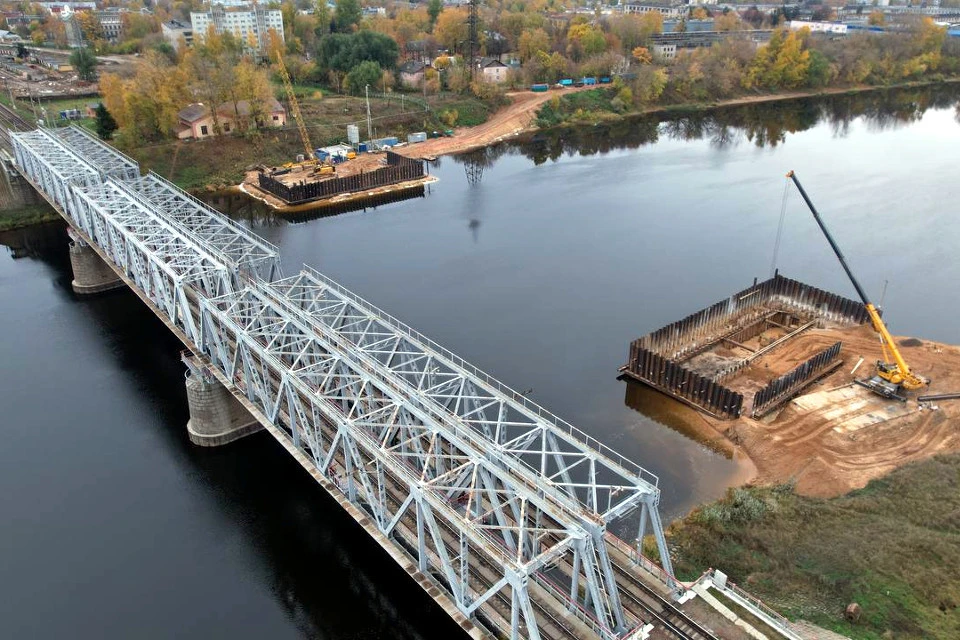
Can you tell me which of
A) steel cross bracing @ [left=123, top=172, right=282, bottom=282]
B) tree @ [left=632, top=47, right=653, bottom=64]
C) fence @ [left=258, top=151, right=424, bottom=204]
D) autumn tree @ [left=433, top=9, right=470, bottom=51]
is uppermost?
autumn tree @ [left=433, top=9, right=470, bottom=51]

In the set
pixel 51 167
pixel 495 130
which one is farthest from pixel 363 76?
pixel 51 167

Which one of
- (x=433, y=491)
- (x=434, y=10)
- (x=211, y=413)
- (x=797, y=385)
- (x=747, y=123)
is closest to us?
(x=433, y=491)

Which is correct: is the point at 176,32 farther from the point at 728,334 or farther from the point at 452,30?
the point at 728,334

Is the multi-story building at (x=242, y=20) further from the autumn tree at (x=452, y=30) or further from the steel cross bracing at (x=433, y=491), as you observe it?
the steel cross bracing at (x=433, y=491)

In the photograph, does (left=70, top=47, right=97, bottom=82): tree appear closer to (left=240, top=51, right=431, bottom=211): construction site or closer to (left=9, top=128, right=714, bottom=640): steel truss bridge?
(left=240, top=51, right=431, bottom=211): construction site

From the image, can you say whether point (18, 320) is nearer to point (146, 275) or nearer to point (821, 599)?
point (146, 275)

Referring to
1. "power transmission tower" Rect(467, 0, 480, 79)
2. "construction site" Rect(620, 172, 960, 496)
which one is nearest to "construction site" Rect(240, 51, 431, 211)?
"power transmission tower" Rect(467, 0, 480, 79)

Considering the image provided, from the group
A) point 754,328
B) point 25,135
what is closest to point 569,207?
point 754,328
